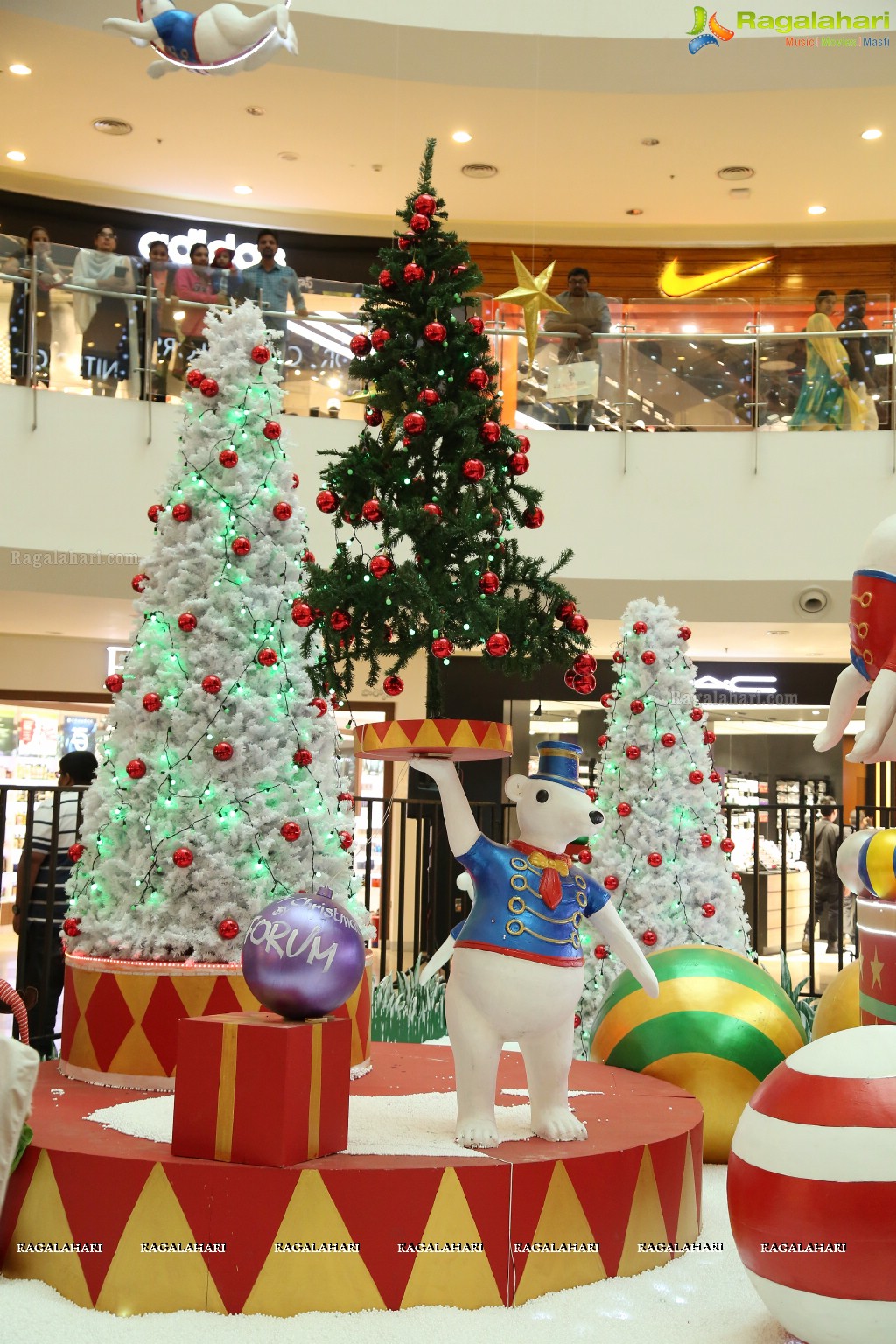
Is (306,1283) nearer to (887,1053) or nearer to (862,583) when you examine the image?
(887,1053)

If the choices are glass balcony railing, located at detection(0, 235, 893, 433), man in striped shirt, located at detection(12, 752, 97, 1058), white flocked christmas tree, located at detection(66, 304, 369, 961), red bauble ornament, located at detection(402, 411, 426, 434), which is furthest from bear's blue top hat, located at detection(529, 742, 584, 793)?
glass balcony railing, located at detection(0, 235, 893, 433)

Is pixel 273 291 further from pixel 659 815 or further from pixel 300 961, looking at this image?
pixel 300 961

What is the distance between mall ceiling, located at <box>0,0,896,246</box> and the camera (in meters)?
9.58

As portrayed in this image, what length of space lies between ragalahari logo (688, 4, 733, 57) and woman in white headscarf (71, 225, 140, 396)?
4.53 m

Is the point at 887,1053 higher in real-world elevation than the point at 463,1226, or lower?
higher

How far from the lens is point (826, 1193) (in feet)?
7.57

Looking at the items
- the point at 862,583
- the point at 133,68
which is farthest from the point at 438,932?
the point at 133,68

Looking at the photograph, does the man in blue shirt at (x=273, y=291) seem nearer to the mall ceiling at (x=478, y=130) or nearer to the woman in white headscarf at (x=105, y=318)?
the woman in white headscarf at (x=105, y=318)

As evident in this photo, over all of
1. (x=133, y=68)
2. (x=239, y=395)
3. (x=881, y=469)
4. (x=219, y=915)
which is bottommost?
(x=219, y=915)

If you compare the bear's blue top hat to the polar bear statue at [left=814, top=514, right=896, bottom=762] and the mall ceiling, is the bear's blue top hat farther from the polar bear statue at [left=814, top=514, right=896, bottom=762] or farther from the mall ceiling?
the mall ceiling

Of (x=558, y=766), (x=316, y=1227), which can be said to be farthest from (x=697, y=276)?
(x=316, y=1227)

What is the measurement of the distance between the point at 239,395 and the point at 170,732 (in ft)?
3.93

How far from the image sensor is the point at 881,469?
8883mm

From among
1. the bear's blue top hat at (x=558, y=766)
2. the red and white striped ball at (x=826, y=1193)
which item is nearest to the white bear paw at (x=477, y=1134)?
the red and white striped ball at (x=826, y=1193)
